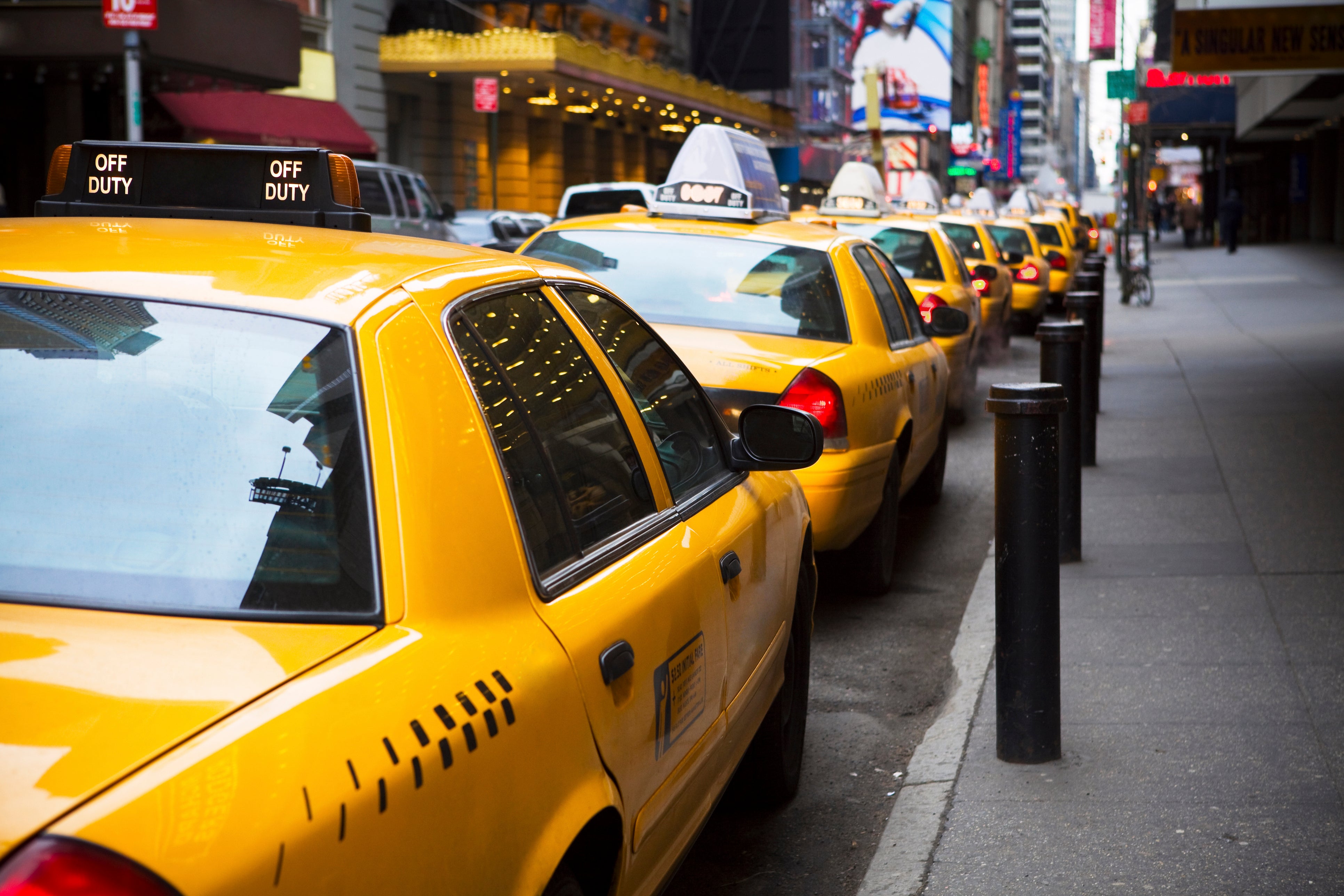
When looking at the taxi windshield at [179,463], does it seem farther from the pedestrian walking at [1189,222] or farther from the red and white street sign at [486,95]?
the pedestrian walking at [1189,222]

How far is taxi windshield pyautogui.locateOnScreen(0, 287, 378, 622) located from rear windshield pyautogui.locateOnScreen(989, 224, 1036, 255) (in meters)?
21.1

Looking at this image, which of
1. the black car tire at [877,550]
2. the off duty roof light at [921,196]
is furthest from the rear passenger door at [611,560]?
the off duty roof light at [921,196]

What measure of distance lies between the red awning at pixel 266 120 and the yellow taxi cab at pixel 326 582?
1909cm

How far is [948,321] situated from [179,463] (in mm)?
6848

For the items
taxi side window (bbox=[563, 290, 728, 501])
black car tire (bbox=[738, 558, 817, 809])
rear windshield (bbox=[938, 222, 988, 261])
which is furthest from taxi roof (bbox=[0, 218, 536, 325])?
rear windshield (bbox=[938, 222, 988, 261])

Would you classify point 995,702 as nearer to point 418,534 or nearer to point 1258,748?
point 1258,748

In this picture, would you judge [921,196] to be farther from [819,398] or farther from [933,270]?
[819,398]

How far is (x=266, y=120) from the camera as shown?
79.0ft

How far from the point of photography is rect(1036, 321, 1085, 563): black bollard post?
6688mm

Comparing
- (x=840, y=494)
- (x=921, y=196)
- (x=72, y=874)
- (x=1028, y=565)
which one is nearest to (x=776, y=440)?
(x=1028, y=565)

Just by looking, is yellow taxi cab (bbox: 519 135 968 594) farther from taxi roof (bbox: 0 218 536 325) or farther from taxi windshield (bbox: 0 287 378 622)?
taxi windshield (bbox: 0 287 378 622)

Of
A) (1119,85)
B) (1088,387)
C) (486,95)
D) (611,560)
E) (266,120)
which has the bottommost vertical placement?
(1088,387)

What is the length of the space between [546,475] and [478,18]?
31.5 metres

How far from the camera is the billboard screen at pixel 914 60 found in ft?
293
